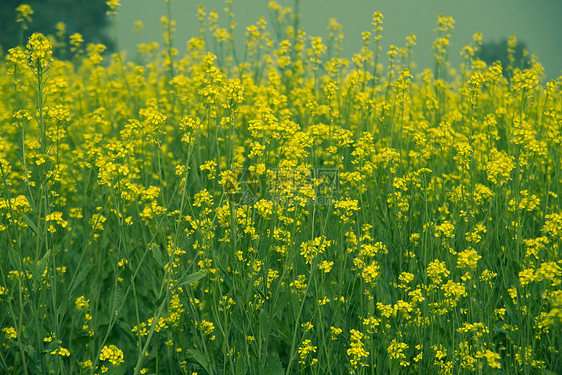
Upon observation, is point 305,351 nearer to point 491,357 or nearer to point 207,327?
point 207,327

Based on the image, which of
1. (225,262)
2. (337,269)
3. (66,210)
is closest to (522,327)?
(337,269)

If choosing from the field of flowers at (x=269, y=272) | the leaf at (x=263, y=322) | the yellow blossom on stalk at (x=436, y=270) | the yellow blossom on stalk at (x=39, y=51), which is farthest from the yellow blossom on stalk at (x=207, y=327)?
the yellow blossom on stalk at (x=39, y=51)

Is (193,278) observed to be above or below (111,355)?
above

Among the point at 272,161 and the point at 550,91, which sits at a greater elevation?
the point at 550,91

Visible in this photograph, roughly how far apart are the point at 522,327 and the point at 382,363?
2.13 feet

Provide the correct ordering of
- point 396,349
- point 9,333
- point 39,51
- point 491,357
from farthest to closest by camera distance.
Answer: point 9,333, point 39,51, point 396,349, point 491,357

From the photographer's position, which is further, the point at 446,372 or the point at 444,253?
the point at 444,253

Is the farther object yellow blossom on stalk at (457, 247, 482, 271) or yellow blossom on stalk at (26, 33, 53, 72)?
yellow blossom on stalk at (26, 33, 53, 72)

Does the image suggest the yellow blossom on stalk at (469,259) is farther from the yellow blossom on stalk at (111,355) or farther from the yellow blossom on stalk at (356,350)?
the yellow blossom on stalk at (111,355)

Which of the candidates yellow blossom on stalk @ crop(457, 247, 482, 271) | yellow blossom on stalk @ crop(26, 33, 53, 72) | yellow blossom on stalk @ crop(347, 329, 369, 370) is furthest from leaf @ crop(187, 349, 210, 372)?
yellow blossom on stalk @ crop(26, 33, 53, 72)

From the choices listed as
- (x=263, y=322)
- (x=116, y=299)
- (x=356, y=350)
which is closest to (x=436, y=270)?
(x=356, y=350)

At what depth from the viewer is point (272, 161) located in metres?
3.54

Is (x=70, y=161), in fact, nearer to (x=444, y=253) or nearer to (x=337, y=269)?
(x=337, y=269)

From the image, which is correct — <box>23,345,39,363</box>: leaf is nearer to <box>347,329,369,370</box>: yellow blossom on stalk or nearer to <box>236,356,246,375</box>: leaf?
<box>236,356,246,375</box>: leaf
